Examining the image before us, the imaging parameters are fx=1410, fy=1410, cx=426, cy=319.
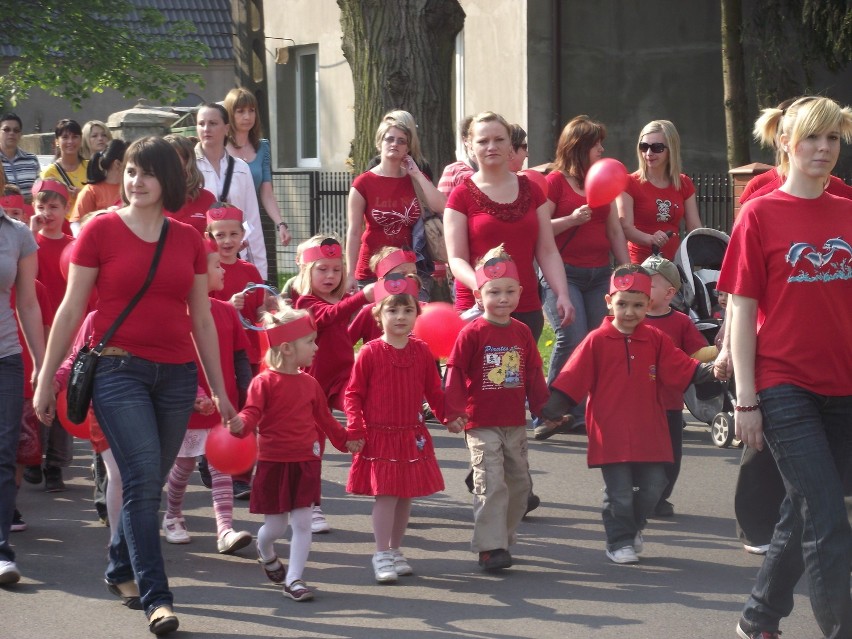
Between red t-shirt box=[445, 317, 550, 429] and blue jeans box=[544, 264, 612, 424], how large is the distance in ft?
→ 10.0

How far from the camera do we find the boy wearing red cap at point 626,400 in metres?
6.96

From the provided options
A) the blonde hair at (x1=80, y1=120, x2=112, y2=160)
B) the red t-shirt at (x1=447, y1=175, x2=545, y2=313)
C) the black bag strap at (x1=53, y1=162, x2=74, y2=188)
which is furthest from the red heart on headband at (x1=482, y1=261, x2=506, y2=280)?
the blonde hair at (x1=80, y1=120, x2=112, y2=160)

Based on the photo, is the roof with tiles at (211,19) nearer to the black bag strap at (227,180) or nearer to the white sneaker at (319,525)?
the black bag strap at (227,180)

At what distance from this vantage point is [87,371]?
5793 mm

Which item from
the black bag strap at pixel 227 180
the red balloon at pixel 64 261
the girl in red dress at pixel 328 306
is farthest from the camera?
the black bag strap at pixel 227 180

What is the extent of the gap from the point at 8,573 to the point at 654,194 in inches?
213

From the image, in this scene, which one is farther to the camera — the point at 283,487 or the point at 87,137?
the point at 87,137

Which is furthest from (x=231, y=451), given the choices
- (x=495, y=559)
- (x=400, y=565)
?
(x=495, y=559)

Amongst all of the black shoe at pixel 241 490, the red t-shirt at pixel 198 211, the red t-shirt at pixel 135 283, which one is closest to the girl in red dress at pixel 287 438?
the red t-shirt at pixel 135 283

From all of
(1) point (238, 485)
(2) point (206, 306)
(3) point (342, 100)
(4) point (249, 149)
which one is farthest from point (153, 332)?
(3) point (342, 100)

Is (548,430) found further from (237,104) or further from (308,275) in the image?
(237,104)

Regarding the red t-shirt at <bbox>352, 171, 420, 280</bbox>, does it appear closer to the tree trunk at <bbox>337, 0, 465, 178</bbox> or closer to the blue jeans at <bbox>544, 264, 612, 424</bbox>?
the blue jeans at <bbox>544, 264, 612, 424</bbox>

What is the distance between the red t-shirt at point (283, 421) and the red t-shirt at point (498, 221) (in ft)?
4.67

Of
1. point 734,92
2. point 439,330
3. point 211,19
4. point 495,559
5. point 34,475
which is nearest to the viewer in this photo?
point 495,559
